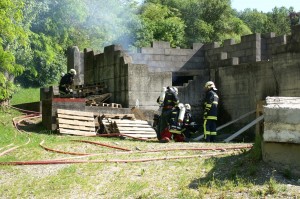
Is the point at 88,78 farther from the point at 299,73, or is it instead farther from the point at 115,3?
the point at 115,3

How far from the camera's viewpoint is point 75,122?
1598 cm

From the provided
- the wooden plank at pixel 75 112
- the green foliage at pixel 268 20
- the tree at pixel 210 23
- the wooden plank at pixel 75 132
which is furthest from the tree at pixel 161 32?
the wooden plank at pixel 75 132

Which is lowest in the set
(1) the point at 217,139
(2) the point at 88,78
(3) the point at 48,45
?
(1) the point at 217,139

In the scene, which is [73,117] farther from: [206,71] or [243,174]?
[243,174]

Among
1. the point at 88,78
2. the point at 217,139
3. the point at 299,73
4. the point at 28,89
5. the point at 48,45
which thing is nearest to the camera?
the point at 299,73

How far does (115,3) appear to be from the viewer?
48.6m

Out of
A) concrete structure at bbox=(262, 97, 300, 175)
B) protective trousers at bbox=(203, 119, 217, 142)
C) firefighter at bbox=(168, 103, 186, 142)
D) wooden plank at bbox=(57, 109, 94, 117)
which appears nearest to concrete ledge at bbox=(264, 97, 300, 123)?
concrete structure at bbox=(262, 97, 300, 175)

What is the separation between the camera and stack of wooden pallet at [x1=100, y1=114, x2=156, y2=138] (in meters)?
16.1

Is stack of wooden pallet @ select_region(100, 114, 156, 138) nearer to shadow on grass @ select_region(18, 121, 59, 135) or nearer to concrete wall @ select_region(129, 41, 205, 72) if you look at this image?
shadow on grass @ select_region(18, 121, 59, 135)

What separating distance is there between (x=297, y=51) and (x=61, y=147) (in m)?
7.40

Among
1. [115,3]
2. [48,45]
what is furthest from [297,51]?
[115,3]

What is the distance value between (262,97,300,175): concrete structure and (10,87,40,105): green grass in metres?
27.4

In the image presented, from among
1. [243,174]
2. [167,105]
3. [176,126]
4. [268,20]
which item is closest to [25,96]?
[167,105]

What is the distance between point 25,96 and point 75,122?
20.3 metres
